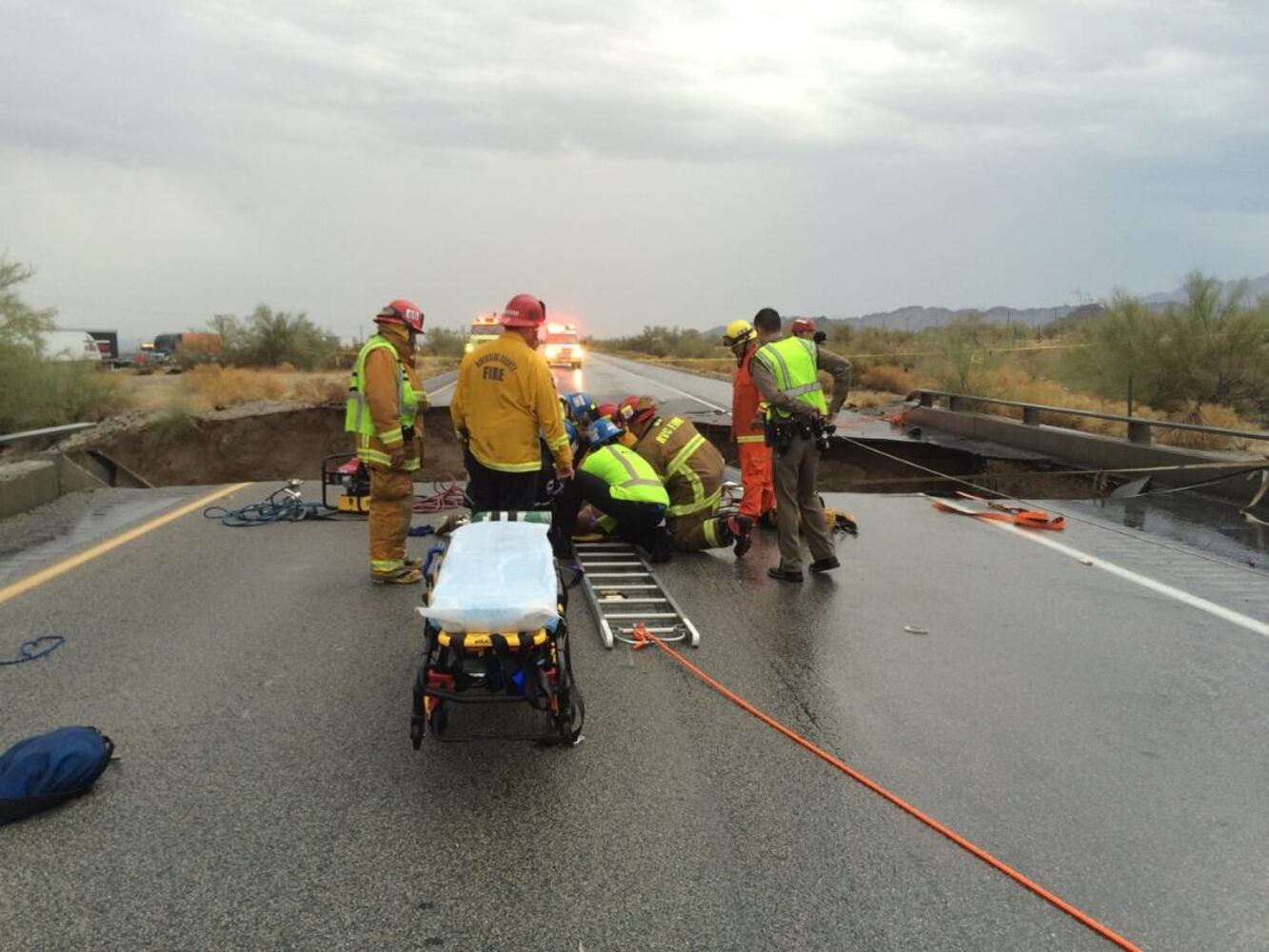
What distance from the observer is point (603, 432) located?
8.18 m

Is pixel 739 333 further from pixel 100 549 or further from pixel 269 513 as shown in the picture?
pixel 100 549

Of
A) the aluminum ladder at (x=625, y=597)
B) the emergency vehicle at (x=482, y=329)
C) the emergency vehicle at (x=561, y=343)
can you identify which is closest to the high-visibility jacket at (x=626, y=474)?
the aluminum ladder at (x=625, y=597)

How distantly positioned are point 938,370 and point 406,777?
22.2m

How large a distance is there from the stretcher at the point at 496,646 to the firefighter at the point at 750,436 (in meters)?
5.19

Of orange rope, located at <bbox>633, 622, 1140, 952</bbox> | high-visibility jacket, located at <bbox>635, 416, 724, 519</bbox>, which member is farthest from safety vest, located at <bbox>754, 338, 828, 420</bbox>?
orange rope, located at <bbox>633, 622, 1140, 952</bbox>

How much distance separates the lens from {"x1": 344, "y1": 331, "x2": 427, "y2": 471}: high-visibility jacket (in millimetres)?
6793

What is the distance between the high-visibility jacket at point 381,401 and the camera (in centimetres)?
679

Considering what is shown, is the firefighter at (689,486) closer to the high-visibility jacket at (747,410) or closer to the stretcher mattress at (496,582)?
the high-visibility jacket at (747,410)

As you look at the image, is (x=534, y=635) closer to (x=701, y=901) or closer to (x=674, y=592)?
(x=701, y=901)

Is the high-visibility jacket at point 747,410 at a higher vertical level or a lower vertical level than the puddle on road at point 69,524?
higher

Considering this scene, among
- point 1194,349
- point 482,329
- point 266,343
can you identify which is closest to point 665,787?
point 1194,349

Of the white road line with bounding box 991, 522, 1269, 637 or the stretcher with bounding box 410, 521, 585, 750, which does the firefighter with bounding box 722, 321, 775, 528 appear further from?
the stretcher with bounding box 410, 521, 585, 750

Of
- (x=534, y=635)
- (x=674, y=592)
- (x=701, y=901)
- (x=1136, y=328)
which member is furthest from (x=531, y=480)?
(x=1136, y=328)

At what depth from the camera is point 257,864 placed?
322 centimetres
